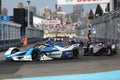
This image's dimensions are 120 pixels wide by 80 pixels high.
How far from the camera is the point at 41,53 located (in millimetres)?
23297

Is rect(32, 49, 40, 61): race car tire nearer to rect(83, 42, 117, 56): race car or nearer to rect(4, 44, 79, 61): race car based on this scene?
rect(4, 44, 79, 61): race car

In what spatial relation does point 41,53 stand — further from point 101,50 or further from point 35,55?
point 101,50

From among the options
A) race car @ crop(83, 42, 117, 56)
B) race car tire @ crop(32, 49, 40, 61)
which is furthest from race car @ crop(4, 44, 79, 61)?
race car @ crop(83, 42, 117, 56)

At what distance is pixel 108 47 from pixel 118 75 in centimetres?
1664

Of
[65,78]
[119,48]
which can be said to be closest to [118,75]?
[65,78]

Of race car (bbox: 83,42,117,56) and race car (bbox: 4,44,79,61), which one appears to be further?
race car (bbox: 83,42,117,56)

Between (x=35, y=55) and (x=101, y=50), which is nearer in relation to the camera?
(x=35, y=55)

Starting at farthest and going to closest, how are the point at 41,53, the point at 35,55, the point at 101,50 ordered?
the point at 101,50
the point at 41,53
the point at 35,55

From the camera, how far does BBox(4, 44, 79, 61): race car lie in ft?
74.7

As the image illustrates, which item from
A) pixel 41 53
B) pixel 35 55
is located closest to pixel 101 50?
pixel 41 53

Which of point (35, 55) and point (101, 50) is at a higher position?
point (101, 50)

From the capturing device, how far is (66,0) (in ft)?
146

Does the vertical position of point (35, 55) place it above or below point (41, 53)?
below

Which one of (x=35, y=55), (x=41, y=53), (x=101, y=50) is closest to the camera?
(x=35, y=55)
